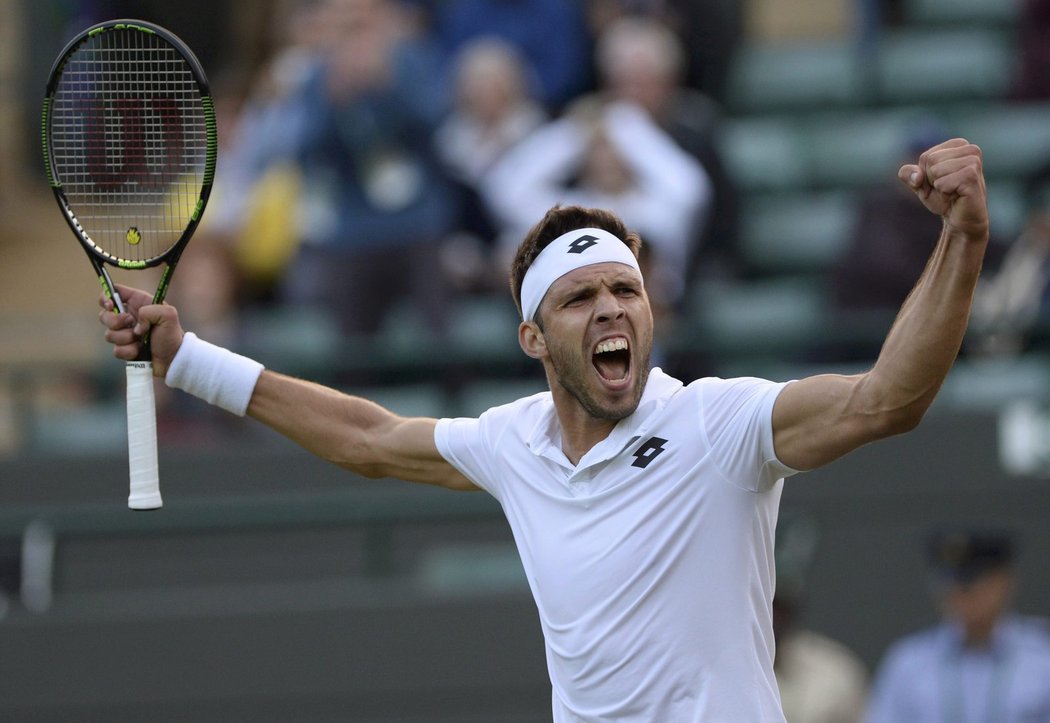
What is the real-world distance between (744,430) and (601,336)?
1.41 ft

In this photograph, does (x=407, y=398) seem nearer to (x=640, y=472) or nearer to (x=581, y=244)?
(x=581, y=244)

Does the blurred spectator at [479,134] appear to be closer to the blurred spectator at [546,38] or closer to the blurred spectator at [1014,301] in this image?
the blurred spectator at [546,38]

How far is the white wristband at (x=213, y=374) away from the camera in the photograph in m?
4.56

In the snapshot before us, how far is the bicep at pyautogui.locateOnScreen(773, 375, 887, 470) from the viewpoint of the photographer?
368 centimetres

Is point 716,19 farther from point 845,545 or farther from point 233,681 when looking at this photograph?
point 233,681

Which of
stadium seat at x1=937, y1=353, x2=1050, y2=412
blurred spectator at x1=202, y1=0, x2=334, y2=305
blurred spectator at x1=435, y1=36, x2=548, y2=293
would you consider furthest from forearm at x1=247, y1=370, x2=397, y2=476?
blurred spectator at x1=202, y1=0, x2=334, y2=305

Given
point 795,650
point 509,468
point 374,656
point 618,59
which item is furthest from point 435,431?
point 618,59

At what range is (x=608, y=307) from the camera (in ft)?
13.7

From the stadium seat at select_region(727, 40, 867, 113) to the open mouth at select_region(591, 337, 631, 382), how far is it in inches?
268

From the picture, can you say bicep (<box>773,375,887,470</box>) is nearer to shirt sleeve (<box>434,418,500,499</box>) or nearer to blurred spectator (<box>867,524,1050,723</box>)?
shirt sleeve (<box>434,418,500,499</box>)

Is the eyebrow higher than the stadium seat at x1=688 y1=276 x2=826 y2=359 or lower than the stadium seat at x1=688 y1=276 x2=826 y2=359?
lower

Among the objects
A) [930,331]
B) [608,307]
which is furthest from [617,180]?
[930,331]

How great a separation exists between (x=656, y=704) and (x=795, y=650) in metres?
3.22

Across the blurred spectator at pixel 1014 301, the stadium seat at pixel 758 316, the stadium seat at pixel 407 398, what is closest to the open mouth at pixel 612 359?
the stadium seat at pixel 758 316
